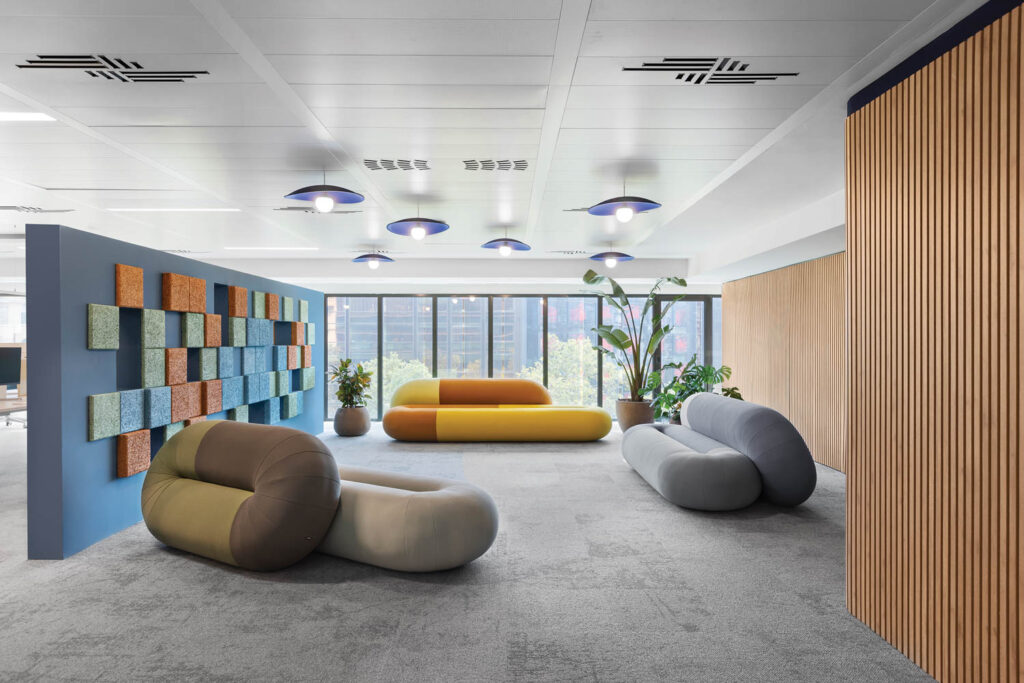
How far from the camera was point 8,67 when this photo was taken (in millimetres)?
2986

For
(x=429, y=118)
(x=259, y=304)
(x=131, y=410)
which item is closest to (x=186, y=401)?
(x=131, y=410)

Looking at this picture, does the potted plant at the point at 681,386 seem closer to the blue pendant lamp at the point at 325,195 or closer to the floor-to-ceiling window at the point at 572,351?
the floor-to-ceiling window at the point at 572,351

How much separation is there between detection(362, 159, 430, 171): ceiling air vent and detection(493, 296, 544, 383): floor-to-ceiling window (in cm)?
668

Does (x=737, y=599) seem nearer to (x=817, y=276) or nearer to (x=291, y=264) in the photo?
(x=817, y=276)

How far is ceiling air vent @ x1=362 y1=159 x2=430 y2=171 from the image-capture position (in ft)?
15.1

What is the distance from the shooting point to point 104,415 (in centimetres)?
402

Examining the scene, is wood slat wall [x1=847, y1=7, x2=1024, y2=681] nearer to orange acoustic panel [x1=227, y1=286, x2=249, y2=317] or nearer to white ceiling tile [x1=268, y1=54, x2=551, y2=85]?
white ceiling tile [x1=268, y1=54, x2=551, y2=85]

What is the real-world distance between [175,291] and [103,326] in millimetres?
842

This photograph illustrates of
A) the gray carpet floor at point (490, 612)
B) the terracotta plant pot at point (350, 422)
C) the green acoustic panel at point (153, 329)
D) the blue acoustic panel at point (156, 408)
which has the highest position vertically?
the green acoustic panel at point (153, 329)

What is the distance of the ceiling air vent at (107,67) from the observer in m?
2.92

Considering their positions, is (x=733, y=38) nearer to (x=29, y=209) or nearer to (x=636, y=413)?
(x=636, y=413)

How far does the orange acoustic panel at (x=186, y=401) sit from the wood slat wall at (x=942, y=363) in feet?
16.1

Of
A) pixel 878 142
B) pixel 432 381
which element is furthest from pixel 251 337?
pixel 878 142

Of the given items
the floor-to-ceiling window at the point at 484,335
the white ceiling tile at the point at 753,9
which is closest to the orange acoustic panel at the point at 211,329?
the white ceiling tile at the point at 753,9
